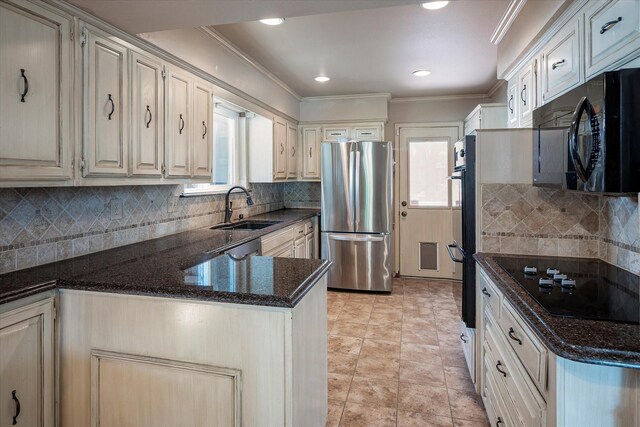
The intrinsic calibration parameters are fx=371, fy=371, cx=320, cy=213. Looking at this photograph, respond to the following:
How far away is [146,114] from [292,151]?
9.24 feet

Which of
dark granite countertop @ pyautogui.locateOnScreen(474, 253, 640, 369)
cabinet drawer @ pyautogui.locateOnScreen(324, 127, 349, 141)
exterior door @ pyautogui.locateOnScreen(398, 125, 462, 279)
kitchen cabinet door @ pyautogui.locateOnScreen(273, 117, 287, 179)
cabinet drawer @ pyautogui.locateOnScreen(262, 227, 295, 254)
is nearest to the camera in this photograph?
dark granite countertop @ pyautogui.locateOnScreen(474, 253, 640, 369)

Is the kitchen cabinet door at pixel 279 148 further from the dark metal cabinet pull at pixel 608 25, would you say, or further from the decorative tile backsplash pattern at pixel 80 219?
the dark metal cabinet pull at pixel 608 25

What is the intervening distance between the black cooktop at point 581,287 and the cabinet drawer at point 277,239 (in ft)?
5.88

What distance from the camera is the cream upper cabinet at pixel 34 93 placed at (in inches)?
55.9

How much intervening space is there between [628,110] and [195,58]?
2.44 m

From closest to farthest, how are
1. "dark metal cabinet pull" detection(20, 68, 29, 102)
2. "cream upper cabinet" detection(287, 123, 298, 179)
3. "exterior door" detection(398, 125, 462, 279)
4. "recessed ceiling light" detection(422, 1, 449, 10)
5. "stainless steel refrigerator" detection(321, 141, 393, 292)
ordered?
"dark metal cabinet pull" detection(20, 68, 29, 102)
"recessed ceiling light" detection(422, 1, 449, 10)
"stainless steel refrigerator" detection(321, 141, 393, 292)
"cream upper cabinet" detection(287, 123, 298, 179)
"exterior door" detection(398, 125, 462, 279)

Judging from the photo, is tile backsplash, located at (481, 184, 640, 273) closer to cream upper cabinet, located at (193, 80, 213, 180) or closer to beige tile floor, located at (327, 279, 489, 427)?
beige tile floor, located at (327, 279, 489, 427)

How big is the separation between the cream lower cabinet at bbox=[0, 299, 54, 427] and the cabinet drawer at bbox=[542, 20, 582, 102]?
8.25 feet

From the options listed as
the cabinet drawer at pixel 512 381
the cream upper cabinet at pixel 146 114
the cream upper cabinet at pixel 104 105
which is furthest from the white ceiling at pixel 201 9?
the cabinet drawer at pixel 512 381

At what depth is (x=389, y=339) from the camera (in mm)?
3156

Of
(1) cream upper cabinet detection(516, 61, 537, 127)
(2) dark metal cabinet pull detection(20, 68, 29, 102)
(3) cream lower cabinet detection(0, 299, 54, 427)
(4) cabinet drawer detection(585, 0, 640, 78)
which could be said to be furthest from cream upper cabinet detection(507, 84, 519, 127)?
(3) cream lower cabinet detection(0, 299, 54, 427)

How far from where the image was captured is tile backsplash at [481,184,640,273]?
2.03 meters

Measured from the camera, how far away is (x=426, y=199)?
5176mm

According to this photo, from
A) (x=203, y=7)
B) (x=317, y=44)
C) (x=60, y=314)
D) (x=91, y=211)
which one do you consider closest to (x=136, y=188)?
(x=91, y=211)
